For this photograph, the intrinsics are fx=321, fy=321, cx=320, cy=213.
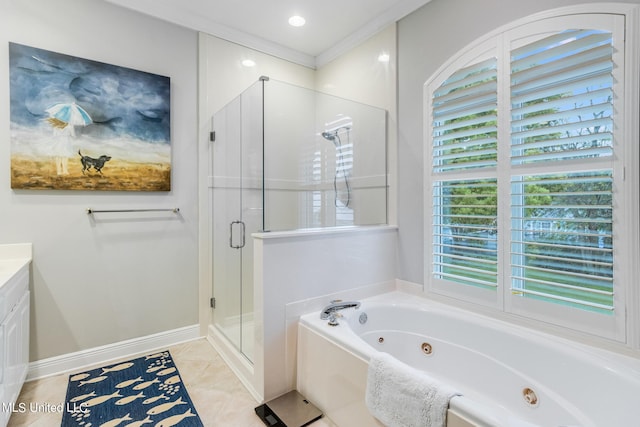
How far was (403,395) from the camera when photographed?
4.31ft

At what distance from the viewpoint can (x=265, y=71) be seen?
322 centimetres

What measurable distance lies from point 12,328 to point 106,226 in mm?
907

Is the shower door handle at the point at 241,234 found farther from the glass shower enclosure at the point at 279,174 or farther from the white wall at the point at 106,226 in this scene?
the white wall at the point at 106,226

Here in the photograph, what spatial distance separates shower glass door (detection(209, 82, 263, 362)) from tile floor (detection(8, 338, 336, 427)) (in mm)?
204

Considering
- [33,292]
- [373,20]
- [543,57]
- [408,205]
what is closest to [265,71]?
[373,20]

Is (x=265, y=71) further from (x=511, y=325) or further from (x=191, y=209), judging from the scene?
(x=511, y=325)

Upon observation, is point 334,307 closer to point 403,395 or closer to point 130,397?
point 403,395

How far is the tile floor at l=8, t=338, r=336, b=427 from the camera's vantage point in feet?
5.89

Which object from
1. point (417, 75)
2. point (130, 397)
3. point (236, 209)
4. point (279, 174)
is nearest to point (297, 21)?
point (417, 75)

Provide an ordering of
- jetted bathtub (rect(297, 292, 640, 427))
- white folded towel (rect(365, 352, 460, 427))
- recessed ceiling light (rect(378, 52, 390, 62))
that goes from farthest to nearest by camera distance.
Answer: recessed ceiling light (rect(378, 52, 390, 62)) < jetted bathtub (rect(297, 292, 640, 427)) < white folded towel (rect(365, 352, 460, 427))

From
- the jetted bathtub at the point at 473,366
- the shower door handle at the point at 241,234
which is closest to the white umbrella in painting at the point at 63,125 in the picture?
the shower door handle at the point at 241,234

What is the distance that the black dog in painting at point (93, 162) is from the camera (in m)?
2.32

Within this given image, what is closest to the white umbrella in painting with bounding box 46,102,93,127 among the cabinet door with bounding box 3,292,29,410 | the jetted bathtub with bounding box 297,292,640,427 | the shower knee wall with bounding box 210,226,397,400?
the cabinet door with bounding box 3,292,29,410

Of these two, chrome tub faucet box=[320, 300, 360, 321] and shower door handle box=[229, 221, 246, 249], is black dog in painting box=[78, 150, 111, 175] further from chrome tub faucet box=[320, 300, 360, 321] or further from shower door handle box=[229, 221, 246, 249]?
chrome tub faucet box=[320, 300, 360, 321]
